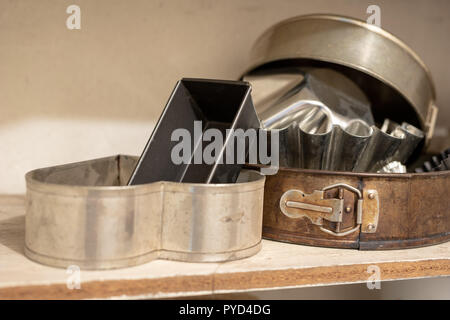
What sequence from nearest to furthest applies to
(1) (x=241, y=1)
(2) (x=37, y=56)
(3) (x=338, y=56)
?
(3) (x=338, y=56) → (2) (x=37, y=56) → (1) (x=241, y=1)

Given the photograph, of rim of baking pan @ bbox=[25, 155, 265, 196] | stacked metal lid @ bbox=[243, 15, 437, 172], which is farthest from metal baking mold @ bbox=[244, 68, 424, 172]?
rim of baking pan @ bbox=[25, 155, 265, 196]

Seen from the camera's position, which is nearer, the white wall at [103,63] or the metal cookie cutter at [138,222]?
the metal cookie cutter at [138,222]

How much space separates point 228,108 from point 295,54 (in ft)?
0.74

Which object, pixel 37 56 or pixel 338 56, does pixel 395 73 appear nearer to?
pixel 338 56

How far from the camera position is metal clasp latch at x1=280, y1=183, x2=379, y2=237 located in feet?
2.72

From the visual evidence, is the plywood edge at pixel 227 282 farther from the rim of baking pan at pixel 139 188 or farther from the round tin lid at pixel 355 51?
the round tin lid at pixel 355 51

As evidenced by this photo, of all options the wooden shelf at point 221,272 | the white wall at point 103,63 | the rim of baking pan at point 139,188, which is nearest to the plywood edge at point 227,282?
the wooden shelf at point 221,272

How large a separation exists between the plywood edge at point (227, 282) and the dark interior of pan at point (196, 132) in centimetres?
15

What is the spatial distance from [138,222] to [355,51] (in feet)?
1.84

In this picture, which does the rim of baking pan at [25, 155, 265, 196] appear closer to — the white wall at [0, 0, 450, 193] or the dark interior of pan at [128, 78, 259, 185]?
the dark interior of pan at [128, 78, 259, 185]

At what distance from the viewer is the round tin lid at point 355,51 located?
3.38 ft
